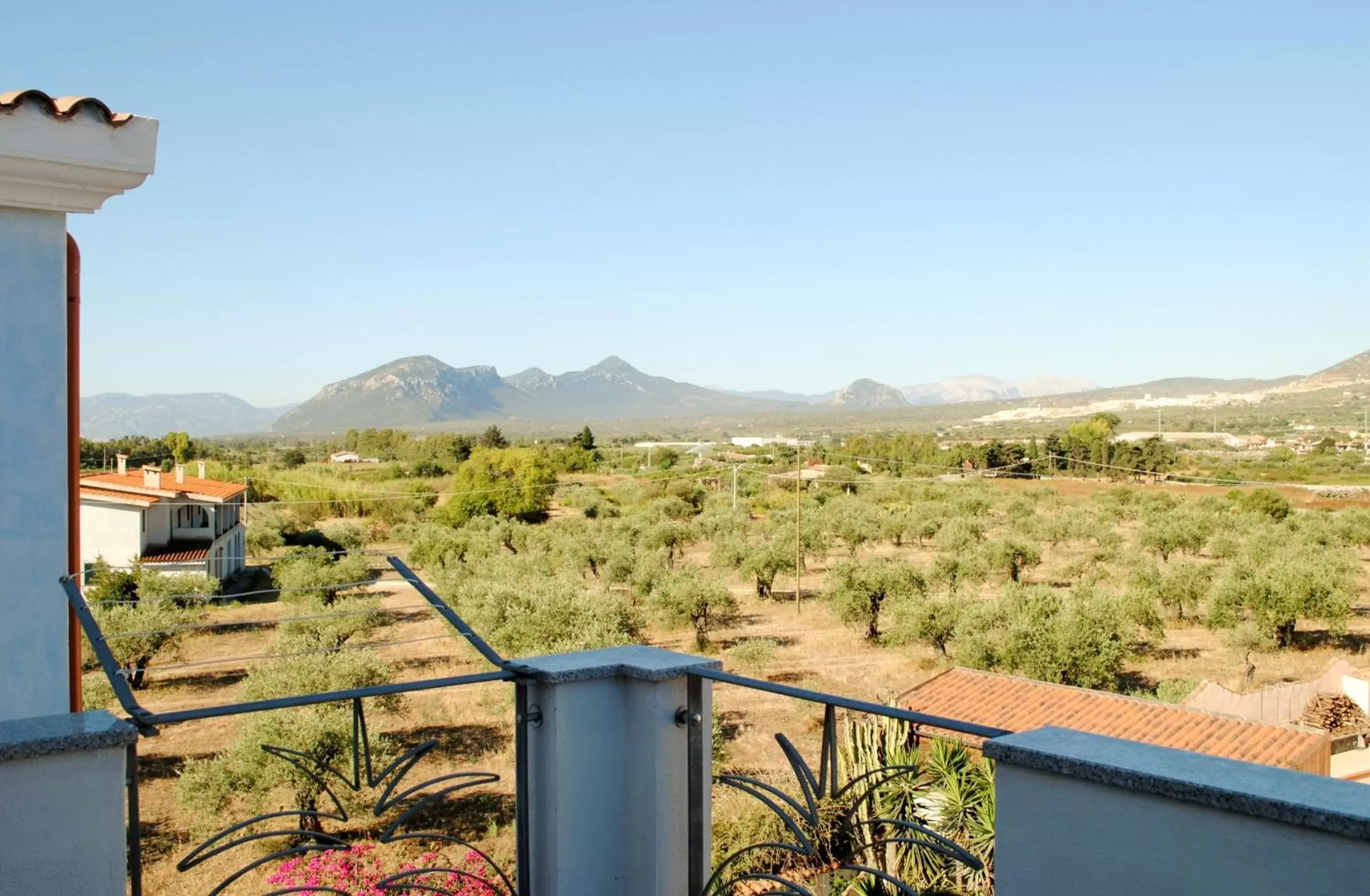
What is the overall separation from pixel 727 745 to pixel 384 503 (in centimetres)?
3167

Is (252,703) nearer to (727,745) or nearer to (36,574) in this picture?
(36,574)

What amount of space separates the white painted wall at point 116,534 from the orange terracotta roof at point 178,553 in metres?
0.37

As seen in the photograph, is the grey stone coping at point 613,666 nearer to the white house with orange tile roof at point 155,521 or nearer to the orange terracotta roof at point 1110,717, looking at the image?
the orange terracotta roof at point 1110,717

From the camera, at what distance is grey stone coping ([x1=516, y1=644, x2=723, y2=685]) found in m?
2.31

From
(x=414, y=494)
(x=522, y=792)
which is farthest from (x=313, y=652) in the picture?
(x=414, y=494)

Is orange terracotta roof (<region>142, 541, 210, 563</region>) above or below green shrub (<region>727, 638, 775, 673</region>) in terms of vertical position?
above

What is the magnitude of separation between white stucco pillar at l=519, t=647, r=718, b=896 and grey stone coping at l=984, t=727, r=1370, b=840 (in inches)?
36.9

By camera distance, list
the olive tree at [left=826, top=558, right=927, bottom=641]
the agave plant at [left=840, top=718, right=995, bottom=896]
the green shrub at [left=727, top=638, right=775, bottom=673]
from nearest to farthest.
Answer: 1. the agave plant at [left=840, top=718, right=995, bottom=896]
2. the green shrub at [left=727, top=638, right=775, bottom=673]
3. the olive tree at [left=826, top=558, right=927, bottom=641]

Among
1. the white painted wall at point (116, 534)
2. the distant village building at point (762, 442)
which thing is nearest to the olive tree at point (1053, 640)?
the white painted wall at point (116, 534)

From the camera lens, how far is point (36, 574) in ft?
10.6

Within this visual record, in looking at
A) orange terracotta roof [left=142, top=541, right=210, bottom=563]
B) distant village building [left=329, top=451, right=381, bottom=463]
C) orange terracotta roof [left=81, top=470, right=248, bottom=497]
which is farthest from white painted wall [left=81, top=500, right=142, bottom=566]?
distant village building [left=329, top=451, right=381, bottom=463]

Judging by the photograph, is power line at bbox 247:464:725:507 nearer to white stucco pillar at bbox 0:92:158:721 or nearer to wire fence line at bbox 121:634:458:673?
wire fence line at bbox 121:634:458:673

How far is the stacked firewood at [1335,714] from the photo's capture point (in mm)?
11070

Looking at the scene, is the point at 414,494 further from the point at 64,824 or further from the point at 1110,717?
the point at 64,824
